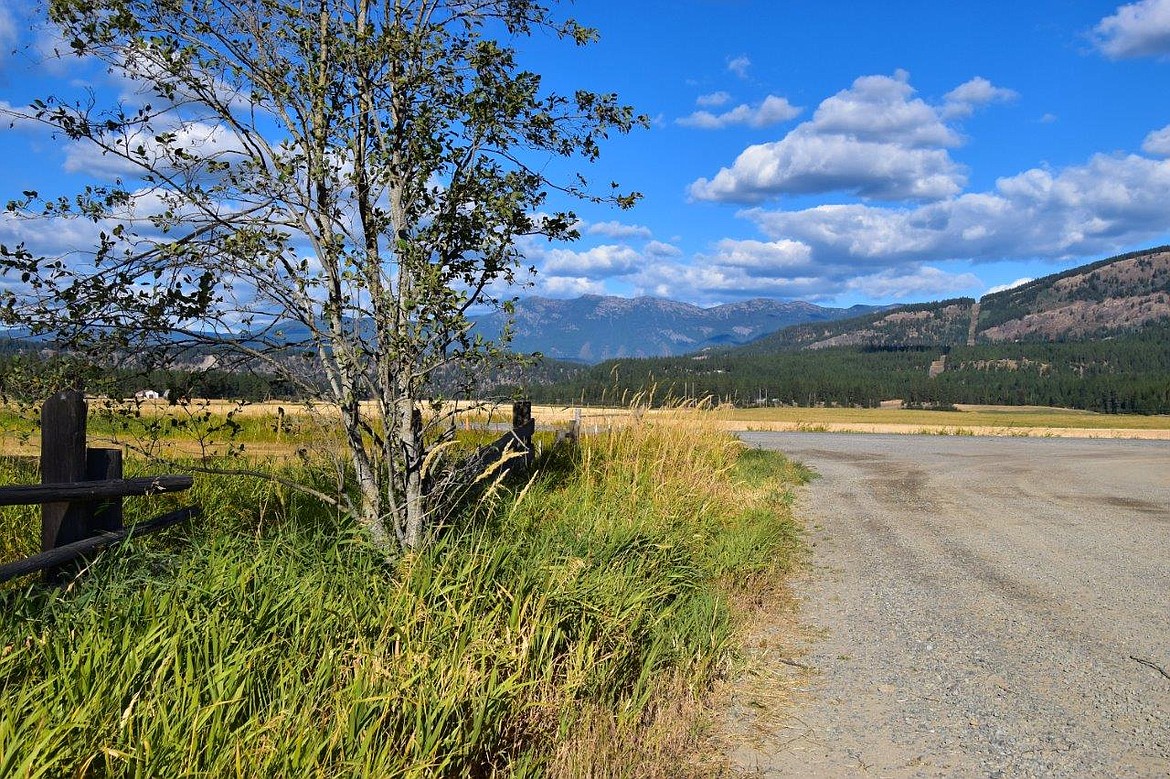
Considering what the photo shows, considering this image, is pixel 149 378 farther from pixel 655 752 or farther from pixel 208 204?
pixel 655 752

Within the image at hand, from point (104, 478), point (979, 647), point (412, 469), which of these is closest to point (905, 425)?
point (979, 647)

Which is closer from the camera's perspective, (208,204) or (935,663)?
(208,204)

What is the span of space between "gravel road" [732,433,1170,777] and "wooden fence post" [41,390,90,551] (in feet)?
13.2

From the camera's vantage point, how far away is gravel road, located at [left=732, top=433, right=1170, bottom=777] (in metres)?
4.04

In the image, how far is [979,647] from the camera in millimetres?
5676

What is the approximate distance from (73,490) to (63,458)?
0.33 metres

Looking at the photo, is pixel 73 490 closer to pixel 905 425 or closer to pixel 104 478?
pixel 104 478

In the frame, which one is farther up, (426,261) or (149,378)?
(426,261)

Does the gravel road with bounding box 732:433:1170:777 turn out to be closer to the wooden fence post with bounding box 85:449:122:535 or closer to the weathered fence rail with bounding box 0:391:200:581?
the weathered fence rail with bounding box 0:391:200:581

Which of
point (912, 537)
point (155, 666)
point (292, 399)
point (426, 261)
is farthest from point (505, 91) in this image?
point (912, 537)

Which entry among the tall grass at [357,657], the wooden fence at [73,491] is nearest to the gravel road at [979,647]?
the tall grass at [357,657]

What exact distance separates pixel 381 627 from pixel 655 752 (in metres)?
1.47

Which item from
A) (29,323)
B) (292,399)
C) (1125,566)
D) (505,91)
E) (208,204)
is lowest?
(1125,566)

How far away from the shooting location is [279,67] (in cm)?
480
